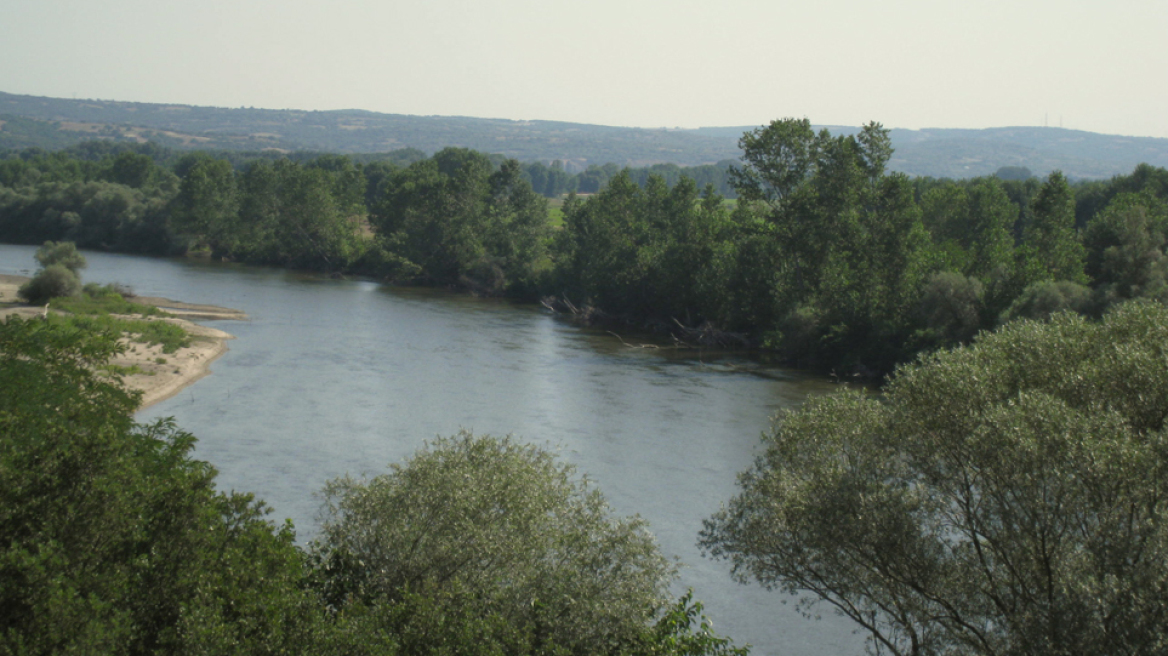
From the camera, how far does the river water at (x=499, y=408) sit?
90.5 ft

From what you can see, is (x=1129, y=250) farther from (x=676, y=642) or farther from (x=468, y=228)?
(x=468, y=228)

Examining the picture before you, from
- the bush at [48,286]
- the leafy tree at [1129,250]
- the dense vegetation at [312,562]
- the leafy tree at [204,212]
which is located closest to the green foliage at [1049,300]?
the leafy tree at [1129,250]

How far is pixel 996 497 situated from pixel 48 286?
190 feet

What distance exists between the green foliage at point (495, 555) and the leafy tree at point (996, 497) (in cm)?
324

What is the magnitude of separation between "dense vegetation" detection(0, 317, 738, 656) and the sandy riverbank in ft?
73.2

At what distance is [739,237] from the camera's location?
2625 inches

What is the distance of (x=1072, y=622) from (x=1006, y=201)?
2459 inches

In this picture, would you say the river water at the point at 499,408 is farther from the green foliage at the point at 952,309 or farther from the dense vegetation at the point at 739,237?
the green foliage at the point at 952,309

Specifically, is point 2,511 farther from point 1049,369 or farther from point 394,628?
point 1049,369

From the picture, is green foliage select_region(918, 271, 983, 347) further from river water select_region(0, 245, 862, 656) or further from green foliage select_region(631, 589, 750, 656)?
green foliage select_region(631, 589, 750, 656)

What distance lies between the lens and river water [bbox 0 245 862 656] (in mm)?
27594

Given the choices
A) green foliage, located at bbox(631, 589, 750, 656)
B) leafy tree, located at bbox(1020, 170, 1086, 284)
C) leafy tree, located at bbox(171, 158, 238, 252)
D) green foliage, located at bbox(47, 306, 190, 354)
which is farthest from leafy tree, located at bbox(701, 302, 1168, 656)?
leafy tree, located at bbox(171, 158, 238, 252)

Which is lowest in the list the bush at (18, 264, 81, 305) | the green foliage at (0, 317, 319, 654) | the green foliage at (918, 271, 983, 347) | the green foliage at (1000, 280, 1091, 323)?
the bush at (18, 264, 81, 305)

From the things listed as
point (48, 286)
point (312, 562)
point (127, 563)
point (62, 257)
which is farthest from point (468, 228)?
point (127, 563)
